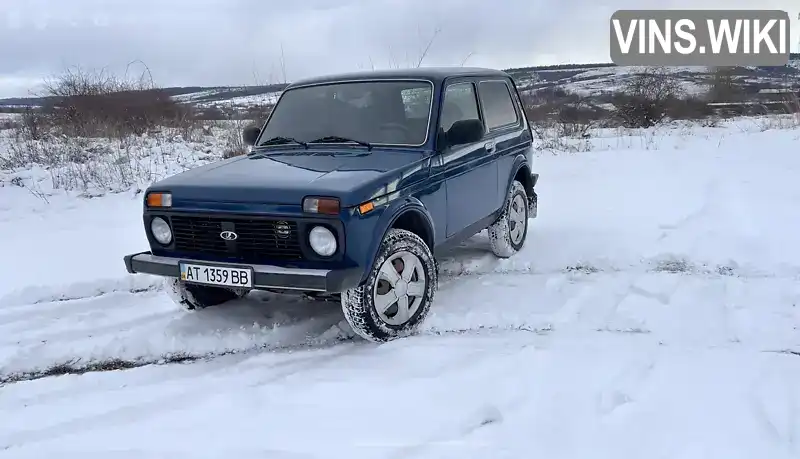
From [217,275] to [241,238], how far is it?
27 centimetres

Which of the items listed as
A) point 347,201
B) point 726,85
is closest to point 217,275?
point 347,201

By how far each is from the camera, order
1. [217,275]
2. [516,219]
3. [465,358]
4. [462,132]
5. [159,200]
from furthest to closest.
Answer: [516,219], [462,132], [159,200], [217,275], [465,358]

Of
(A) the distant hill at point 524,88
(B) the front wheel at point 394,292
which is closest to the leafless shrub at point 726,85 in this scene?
(A) the distant hill at point 524,88

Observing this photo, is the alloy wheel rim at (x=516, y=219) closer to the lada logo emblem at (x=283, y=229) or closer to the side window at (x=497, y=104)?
the side window at (x=497, y=104)

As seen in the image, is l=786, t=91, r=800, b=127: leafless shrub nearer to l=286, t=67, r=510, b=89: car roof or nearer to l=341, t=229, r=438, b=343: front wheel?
l=286, t=67, r=510, b=89: car roof

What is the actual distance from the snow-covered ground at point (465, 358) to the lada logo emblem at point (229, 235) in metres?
0.75

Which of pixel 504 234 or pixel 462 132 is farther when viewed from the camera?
pixel 504 234

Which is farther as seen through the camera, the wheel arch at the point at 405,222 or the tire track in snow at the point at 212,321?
the tire track in snow at the point at 212,321

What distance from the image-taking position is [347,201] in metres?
3.76

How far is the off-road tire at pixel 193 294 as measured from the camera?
4746 millimetres

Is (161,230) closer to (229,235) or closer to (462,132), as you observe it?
(229,235)

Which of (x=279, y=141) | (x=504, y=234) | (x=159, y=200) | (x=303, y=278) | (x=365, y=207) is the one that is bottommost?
(x=504, y=234)

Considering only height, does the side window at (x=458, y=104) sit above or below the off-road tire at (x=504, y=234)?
above

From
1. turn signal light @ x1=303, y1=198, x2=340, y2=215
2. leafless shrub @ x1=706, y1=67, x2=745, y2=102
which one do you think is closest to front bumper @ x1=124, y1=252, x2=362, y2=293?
turn signal light @ x1=303, y1=198, x2=340, y2=215
